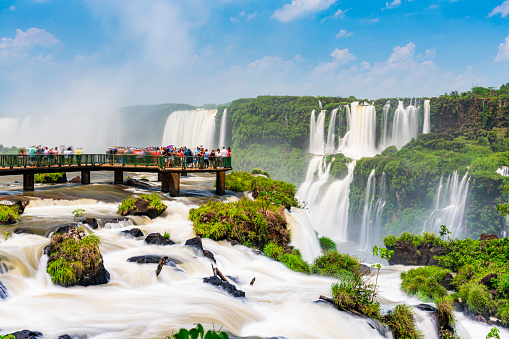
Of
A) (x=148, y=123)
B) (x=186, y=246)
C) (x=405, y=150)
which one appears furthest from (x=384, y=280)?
(x=148, y=123)

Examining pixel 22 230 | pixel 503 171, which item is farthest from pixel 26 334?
pixel 503 171

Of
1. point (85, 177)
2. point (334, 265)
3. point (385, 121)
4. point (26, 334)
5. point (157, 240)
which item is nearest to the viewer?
point (26, 334)

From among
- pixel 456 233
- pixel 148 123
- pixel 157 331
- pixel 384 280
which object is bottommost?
pixel 456 233

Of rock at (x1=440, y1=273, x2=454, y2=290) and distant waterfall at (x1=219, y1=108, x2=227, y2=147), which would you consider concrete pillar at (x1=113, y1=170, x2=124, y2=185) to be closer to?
rock at (x1=440, y1=273, x2=454, y2=290)

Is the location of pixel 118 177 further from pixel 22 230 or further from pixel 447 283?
pixel 447 283

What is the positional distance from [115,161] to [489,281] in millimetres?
22609

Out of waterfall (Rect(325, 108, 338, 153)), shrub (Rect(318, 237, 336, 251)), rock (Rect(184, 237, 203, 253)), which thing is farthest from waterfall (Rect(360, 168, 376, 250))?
rock (Rect(184, 237, 203, 253))

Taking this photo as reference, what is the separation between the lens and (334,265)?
16953 millimetres

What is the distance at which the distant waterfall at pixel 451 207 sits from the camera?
46500mm

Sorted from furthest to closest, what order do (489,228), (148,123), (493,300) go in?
(148,123) → (489,228) → (493,300)

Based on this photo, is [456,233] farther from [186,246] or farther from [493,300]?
[186,246]

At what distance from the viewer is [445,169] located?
5216 centimetres

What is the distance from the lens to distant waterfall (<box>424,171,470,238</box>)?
4650cm

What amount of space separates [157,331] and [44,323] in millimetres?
2376
